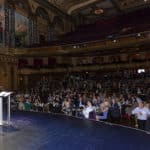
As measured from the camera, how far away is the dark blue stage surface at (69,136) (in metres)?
6.40

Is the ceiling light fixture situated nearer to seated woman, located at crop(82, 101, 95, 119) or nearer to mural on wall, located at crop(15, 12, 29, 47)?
mural on wall, located at crop(15, 12, 29, 47)

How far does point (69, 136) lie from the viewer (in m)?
7.57

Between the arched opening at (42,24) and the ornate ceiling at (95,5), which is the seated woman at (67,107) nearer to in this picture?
the arched opening at (42,24)

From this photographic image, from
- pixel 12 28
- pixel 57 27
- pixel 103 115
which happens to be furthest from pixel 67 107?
pixel 57 27

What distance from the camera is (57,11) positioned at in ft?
85.9

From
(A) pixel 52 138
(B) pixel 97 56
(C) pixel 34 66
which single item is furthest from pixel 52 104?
(B) pixel 97 56

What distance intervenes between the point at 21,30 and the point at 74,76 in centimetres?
544

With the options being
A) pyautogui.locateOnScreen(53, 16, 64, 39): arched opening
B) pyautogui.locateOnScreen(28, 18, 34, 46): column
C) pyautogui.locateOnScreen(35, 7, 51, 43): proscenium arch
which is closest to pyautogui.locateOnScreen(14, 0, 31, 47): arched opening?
pyautogui.locateOnScreen(28, 18, 34, 46): column

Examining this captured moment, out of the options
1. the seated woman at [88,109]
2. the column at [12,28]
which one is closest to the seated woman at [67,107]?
the seated woman at [88,109]

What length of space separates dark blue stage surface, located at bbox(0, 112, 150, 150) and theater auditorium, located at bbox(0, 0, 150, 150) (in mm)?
20

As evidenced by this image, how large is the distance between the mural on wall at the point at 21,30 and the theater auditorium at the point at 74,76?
0.07m

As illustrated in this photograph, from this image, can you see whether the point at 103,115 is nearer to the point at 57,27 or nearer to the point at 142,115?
the point at 142,115

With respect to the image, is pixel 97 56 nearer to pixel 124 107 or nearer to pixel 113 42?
pixel 113 42

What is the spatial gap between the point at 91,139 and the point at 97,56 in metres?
18.1
